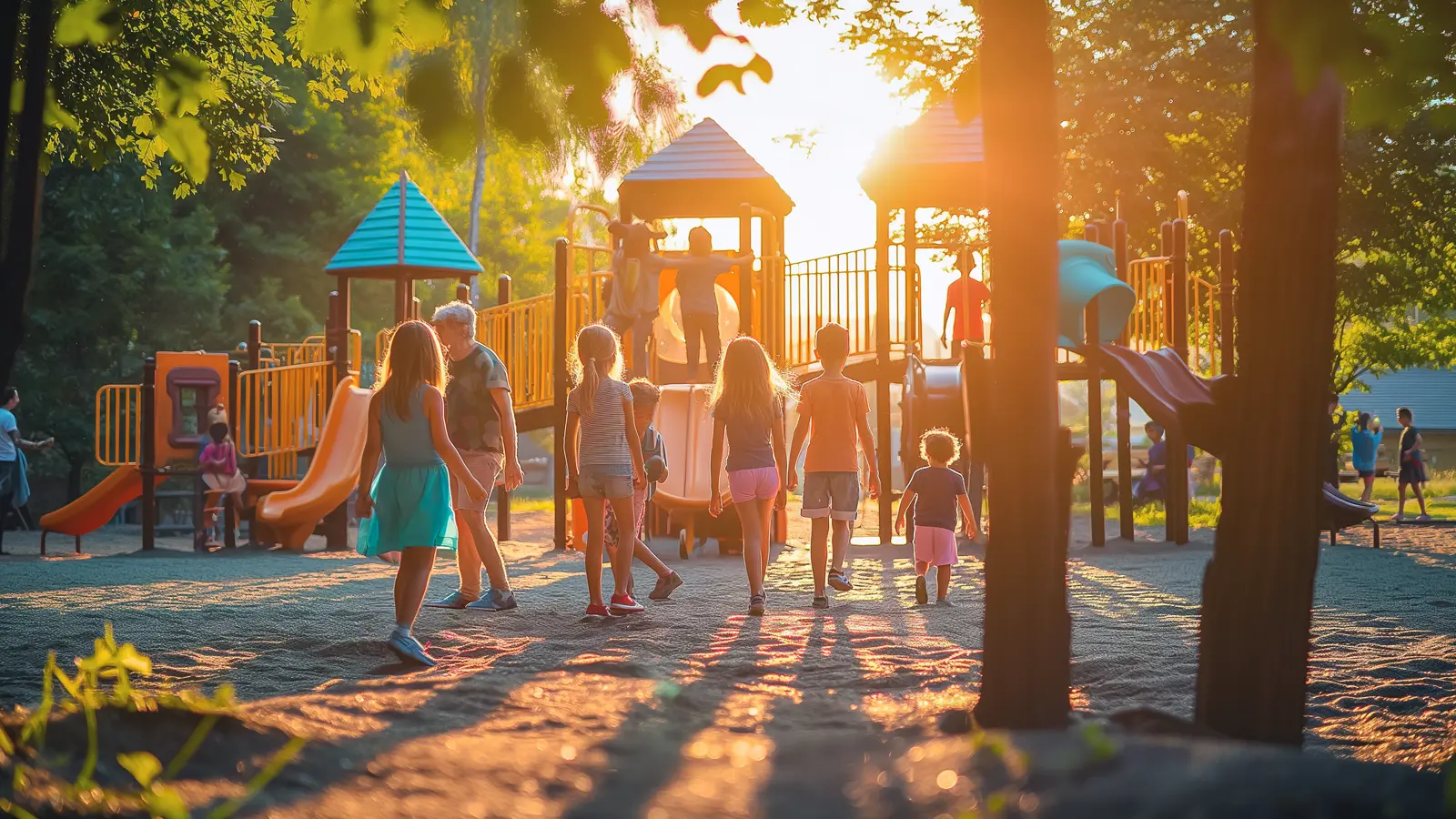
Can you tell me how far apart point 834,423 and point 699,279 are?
273 inches

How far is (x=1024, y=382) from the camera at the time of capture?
4.09m

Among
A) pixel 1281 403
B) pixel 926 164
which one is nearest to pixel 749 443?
pixel 1281 403

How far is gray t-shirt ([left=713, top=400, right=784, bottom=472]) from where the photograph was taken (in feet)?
26.8

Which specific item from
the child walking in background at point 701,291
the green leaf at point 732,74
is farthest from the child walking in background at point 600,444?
the child walking in background at point 701,291

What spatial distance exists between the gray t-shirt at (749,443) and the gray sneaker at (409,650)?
2.64 meters

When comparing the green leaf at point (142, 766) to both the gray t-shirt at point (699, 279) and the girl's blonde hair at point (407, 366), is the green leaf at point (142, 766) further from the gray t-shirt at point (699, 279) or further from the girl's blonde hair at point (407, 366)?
the gray t-shirt at point (699, 279)

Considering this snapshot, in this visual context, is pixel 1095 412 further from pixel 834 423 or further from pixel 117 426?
pixel 117 426

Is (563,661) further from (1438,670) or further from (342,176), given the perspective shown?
(342,176)

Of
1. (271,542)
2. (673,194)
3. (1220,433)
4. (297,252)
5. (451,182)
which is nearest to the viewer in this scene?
(1220,433)

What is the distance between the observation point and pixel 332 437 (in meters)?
15.5

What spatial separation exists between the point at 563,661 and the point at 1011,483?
8.62 ft

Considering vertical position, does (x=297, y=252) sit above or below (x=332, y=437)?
above

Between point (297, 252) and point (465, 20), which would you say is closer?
point (465, 20)

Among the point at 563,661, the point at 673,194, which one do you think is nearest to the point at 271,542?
the point at 673,194
